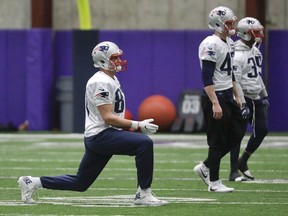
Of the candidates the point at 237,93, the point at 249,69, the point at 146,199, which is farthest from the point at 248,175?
the point at 146,199

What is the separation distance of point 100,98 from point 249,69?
3.58 metres

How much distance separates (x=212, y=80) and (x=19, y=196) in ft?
7.91

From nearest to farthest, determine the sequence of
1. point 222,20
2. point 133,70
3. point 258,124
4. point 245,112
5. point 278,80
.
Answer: point 222,20 < point 245,112 < point 258,124 < point 278,80 < point 133,70

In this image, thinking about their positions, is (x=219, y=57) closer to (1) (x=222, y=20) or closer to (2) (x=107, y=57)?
(1) (x=222, y=20)

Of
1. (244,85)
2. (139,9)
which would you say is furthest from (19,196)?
(139,9)

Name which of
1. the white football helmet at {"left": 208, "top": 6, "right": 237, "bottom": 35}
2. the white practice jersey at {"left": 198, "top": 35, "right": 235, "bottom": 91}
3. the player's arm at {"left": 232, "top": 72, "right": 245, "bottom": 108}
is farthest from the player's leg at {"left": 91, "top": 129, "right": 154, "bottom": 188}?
the white football helmet at {"left": 208, "top": 6, "right": 237, "bottom": 35}

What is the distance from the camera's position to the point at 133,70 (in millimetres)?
25281

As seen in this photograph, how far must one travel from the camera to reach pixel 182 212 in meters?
10.1

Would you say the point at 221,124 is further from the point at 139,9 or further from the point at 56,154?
the point at 139,9

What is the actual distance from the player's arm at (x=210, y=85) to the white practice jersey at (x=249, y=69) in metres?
1.49

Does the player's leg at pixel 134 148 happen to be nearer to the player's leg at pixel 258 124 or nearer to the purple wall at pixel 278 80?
the player's leg at pixel 258 124

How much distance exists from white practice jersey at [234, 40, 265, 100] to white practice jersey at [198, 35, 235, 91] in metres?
1.21

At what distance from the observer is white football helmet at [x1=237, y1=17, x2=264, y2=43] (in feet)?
44.7

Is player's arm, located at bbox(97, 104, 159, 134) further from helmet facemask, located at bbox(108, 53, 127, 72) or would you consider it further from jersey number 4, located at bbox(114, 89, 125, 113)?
helmet facemask, located at bbox(108, 53, 127, 72)
